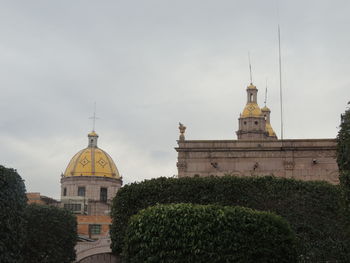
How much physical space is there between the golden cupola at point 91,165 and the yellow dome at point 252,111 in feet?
68.9

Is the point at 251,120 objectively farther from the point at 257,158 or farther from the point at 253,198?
the point at 253,198

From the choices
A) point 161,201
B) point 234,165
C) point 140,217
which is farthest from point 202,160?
point 140,217

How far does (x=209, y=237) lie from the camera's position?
1861cm

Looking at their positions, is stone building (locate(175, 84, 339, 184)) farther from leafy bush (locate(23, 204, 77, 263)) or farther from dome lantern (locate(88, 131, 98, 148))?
dome lantern (locate(88, 131, 98, 148))

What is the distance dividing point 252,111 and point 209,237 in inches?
2331

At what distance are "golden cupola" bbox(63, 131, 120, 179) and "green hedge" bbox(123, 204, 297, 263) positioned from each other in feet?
222

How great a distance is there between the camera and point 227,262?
1848 cm

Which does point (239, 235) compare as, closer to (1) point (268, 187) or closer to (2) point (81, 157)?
(1) point (268, 187)

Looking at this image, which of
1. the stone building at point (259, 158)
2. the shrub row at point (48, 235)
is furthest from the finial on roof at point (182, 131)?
the shrub row at point (48, 235)

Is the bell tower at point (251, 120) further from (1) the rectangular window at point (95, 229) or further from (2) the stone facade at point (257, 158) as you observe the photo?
(2) the stone facade at point (257, 158)

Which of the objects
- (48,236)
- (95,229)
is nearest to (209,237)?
(48,236)

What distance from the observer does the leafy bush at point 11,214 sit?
2472 cm

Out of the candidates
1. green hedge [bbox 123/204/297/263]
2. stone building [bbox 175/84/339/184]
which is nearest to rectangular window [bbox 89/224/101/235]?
stone building [bbox 175/84/339/184]

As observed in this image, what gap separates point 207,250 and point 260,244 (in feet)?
5.20
